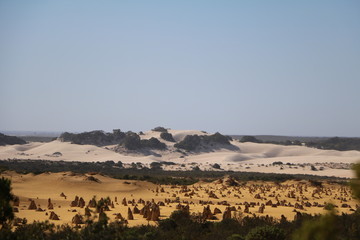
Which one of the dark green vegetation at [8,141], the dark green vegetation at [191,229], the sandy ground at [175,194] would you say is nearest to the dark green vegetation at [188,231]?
the dark green vegetation at [191,229]

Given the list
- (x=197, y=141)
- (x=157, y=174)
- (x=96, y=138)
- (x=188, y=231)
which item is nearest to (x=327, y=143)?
(x=197, y=141)

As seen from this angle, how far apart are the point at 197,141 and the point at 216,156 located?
1074 cm

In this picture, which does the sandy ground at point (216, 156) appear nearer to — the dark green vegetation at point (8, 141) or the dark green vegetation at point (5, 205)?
the dark green vegetation at point (8, 141)

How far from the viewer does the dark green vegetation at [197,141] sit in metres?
88.7

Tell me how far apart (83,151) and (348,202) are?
60445mm

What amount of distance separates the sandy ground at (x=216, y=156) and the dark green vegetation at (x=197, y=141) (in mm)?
1871

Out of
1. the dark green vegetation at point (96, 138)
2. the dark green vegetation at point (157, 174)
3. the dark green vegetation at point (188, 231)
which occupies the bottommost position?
the dark green vegetation at point (157, 174)

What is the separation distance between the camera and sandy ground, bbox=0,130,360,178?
2662 inches

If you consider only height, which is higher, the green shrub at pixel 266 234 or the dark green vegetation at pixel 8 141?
the dark green vegetation at pixel 8 141

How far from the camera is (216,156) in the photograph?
82.2 m

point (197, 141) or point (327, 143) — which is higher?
point (327, 143)

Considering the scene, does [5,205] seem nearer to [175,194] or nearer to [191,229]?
[191,229]

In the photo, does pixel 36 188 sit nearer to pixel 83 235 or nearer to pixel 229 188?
pixel 229 188

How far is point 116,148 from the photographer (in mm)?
84750
